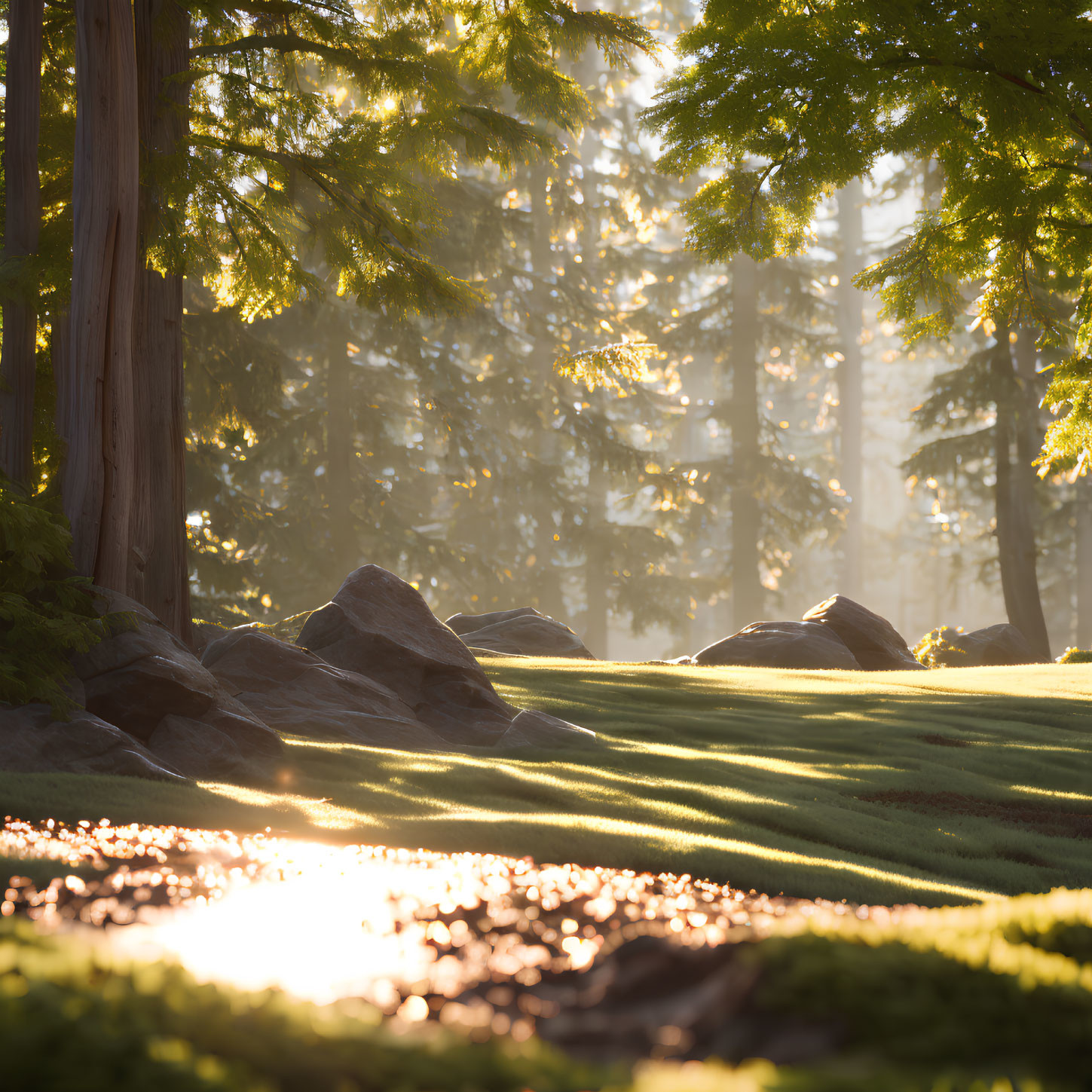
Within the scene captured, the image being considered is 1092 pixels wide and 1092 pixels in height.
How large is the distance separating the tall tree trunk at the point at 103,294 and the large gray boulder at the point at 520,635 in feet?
31.2

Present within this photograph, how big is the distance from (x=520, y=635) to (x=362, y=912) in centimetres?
1576

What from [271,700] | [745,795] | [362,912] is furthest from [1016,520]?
[362,912]

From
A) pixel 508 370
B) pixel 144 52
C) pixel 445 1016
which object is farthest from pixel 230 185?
pixel 508 370

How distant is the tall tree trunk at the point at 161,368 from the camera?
912cm

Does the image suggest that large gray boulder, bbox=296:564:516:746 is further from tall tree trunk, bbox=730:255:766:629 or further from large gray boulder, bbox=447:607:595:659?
tall tree trunk, bbox=730:255:766:629

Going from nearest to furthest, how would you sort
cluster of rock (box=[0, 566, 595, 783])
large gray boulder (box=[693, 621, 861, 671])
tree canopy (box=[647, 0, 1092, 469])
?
cluster of rock (box=[0, 566, 595, 783])
tree canopy (box=[647, 0, 1092, 469])
large gray boulder (box=[693, 621, 861, 671])

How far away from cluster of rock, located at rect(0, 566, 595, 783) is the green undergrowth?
4.46m

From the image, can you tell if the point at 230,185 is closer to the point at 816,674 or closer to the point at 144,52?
the point at 144,52

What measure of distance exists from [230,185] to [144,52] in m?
1.51

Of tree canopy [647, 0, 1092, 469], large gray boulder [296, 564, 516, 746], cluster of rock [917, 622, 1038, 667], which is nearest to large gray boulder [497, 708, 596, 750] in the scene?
large gray boulder [296, 564, 516, 746]

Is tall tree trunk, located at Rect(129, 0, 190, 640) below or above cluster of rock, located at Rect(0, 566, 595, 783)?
above

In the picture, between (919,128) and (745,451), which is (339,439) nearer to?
(745,451)

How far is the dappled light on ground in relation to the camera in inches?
75.6

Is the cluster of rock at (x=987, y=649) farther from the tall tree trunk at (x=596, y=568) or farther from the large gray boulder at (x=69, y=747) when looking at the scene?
the large gray boulder at (x=69, y=747)
